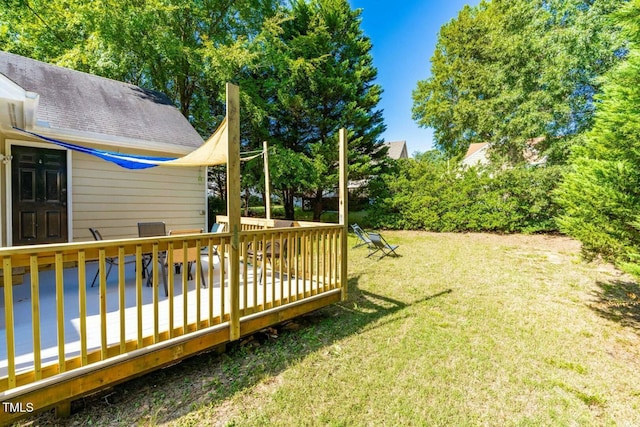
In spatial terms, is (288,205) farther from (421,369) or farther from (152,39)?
(421,369)

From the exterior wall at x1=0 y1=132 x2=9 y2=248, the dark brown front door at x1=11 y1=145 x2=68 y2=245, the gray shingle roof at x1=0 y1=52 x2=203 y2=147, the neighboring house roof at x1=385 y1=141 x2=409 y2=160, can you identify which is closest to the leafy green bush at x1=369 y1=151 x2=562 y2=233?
the gray shingle roof at x1=0 y1=52 x2=203 y2=147

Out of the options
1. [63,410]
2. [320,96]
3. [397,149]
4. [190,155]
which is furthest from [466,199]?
[397,149]

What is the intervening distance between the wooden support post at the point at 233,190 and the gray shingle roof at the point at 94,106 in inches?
172

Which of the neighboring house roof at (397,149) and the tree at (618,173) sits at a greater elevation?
the neighboring house roof at (397,149)

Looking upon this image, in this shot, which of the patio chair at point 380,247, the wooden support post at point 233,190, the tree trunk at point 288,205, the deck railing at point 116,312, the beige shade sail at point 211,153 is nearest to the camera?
the deck railing at point 116,312

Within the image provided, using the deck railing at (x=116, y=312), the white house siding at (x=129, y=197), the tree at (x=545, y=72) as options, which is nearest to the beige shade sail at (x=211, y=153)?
the deck railing at (x=116, y=312)

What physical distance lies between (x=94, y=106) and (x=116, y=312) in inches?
207

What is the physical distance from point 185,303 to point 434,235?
393 inches

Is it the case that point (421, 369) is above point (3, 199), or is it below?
below

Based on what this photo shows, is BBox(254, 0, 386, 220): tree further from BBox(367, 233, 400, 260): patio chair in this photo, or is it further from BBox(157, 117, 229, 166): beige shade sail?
BBox(157, 117, 229, 166): beige shade sail

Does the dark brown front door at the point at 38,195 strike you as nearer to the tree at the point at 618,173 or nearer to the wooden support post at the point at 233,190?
the wooden support post at the point at 233,190

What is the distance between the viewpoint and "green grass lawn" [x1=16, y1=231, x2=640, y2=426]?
7.54 feet

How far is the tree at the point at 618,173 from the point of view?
10.2 ft

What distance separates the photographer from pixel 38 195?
5.41 metres
